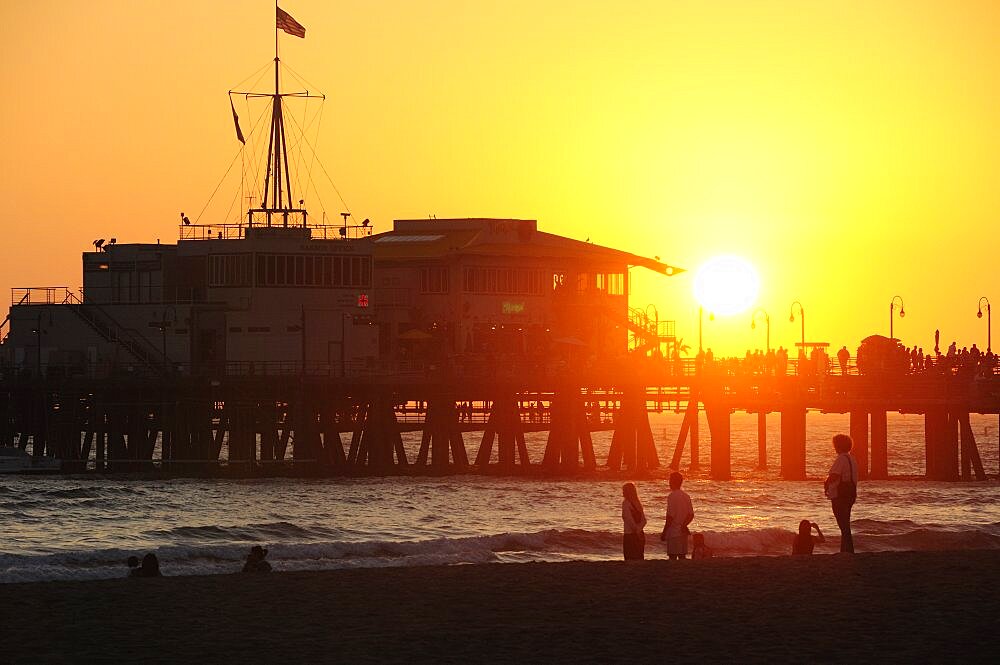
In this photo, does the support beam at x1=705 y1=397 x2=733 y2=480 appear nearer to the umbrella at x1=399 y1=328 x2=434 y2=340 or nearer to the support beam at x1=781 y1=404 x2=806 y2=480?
the support beam at x1=781 y1=404 x2=806 y2=480

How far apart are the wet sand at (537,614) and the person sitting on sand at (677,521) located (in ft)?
2.42

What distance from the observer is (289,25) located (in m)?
76.1

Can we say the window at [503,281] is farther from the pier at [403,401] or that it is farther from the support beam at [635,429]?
the support beam at [635,429]

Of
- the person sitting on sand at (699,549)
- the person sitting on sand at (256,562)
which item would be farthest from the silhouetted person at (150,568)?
the person sitting on sand at (699,549)

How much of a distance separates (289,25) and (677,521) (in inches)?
2142

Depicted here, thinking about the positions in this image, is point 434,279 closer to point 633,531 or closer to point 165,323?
point 165,323

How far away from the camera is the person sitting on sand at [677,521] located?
26.1m

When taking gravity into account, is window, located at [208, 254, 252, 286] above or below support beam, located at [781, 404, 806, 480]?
above

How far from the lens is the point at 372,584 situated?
2378cm

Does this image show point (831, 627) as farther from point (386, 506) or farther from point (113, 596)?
point (386, 506)

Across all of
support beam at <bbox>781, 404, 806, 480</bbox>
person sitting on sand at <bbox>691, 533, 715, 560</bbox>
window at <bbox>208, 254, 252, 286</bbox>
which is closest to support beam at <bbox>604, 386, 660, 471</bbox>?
Result: support beam at <bbox>781, 404, 806, 480</bbox>

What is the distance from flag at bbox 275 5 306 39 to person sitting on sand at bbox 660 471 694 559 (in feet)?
177

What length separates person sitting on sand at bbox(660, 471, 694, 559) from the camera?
26125 mm

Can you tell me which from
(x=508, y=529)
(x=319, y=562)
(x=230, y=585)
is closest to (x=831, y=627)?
(x=230, y=585)
